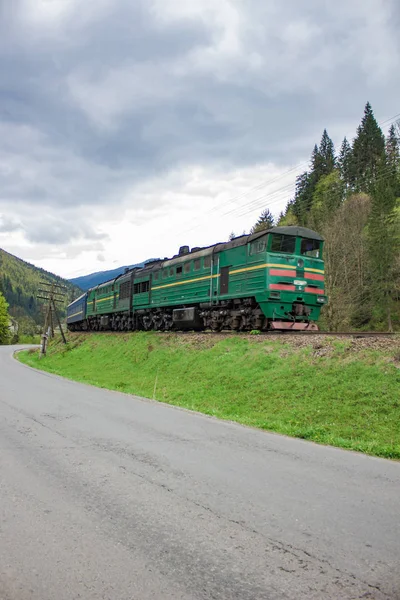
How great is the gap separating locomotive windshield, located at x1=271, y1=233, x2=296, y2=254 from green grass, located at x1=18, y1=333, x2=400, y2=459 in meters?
3.81

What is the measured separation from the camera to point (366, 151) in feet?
244

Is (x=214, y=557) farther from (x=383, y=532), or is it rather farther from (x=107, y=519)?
(x=383, y=532)

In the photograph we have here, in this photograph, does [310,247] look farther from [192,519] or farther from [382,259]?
[382,259]

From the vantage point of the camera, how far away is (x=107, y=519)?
415 cm

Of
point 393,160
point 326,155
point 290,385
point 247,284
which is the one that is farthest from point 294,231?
point 326,155

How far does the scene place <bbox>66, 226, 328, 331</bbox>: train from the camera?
59.1ft

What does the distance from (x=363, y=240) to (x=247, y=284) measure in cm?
2804

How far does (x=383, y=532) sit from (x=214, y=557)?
157 cm

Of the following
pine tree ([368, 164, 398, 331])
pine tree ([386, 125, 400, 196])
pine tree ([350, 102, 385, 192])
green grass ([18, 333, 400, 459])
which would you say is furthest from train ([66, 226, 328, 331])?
pine tree ([350, 102, 385, 192])

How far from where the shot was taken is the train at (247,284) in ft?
59.1

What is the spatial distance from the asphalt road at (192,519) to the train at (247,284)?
35.5ft

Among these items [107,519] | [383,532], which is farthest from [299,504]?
[107,519]

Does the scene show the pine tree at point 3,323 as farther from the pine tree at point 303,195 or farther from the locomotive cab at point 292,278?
the locomotive cab at point 292,278

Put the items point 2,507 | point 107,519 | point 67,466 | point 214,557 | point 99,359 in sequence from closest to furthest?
point 214,557 < point 107,519 < point 2,507 < point 67,466 < point 99,359
